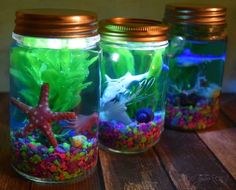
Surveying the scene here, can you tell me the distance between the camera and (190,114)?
67 centimetres

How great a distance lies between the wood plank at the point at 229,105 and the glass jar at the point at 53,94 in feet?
1.15

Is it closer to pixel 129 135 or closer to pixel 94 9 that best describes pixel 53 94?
pixel 129 135

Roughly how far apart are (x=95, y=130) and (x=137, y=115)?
0.26 feet

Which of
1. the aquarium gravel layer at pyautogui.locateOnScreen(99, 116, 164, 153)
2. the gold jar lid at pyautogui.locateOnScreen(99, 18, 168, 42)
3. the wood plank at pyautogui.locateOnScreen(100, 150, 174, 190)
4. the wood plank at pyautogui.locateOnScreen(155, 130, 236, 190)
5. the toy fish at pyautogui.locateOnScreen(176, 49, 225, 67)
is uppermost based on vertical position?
the gold jar lid at pyautogui.locateOnScreen(99, 18, 168, 42)

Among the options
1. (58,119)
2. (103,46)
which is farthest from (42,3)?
(58,119)

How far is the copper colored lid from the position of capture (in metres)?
0.62

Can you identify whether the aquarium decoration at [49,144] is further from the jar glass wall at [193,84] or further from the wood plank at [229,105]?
the wood plank at [229,105]

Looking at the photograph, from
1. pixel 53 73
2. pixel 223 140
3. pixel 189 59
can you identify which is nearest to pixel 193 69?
pixel 189 59

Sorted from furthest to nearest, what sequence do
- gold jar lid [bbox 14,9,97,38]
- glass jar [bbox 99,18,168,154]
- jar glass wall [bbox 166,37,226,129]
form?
jar glass wall [bbox 166,37,226,129] < glass jar [bbox 99,18,168,154] < gold jar lid [bbox 14,9,97,38]

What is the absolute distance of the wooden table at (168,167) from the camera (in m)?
0.51

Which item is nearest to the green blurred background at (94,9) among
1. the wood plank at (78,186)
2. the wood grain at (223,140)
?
the wood grain at (223,140)

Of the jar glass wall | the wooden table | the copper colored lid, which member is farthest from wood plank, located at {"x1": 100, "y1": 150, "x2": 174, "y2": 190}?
the copper colored lid

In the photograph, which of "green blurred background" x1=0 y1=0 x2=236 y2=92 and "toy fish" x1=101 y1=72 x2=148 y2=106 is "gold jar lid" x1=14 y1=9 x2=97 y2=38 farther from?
"green blurred background" x1=0 y1=0 x2=236 y2=92

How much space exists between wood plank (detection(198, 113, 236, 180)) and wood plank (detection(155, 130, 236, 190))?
0.03 ft
